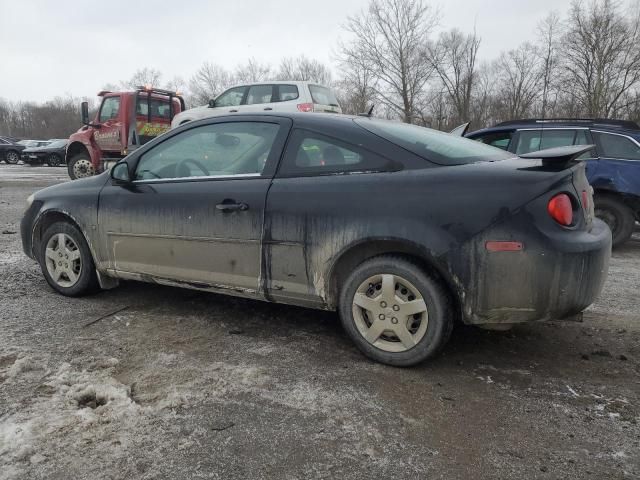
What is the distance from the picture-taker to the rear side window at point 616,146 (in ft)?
21.0

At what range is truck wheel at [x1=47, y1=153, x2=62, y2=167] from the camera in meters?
25.2

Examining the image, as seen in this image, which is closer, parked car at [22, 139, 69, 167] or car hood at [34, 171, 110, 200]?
car hood at [34, 171, 110, 200]

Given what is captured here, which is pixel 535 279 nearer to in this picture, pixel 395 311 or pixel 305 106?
pixel 395 311

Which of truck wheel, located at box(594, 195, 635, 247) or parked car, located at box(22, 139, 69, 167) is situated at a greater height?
parked car, located at box(22, 139, 69, 167)

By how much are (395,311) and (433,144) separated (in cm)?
109

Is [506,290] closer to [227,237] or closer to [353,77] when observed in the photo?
[227,237]

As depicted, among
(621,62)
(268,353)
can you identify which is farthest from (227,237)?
(621,62)

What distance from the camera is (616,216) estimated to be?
6559mm

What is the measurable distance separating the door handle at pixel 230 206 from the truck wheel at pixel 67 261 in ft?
4.66

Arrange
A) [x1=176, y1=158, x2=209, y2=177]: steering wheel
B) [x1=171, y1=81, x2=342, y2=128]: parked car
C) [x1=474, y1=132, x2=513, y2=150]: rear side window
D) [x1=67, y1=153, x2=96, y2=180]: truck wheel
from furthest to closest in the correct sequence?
1. [x1=67, y1=153, x2=96, y2=180]: truck wheel
2. [x1=171, y1=81, x2=342, y2=128]: parked car
3. [x1=474, y1=132, x2=513, y2=150]: rear side window
4. [x1=176, y1=158, x2=209, y2=177]: steering wheel

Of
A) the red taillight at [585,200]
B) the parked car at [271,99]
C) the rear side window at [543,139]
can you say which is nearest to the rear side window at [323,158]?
the red taillight at [585,200]

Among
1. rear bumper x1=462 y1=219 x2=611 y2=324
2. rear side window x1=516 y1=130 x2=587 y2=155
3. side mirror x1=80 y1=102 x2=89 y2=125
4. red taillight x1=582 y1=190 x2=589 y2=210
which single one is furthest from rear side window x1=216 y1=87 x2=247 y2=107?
rear bumper x1=462 y1=219 x2=611 y2=324

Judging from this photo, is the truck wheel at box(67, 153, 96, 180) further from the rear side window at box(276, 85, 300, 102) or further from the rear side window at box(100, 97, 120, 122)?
the rear side window at box(276, 85, 300, 102)

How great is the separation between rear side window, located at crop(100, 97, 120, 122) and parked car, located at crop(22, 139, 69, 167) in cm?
1489
